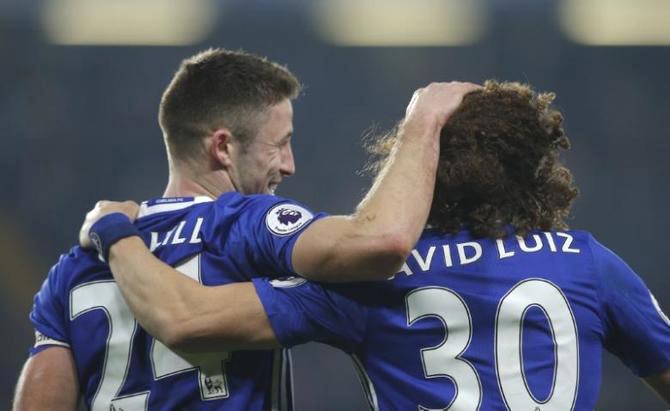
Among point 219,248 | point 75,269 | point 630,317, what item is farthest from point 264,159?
point 630,317

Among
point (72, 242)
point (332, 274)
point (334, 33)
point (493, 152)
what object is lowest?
point (72, 242)

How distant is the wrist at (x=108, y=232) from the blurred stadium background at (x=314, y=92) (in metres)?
5.03

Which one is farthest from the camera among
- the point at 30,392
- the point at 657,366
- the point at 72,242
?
the point at 72,242

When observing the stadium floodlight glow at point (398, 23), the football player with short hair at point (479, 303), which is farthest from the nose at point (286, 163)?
the stadium floodlight glow at point (398, 23)

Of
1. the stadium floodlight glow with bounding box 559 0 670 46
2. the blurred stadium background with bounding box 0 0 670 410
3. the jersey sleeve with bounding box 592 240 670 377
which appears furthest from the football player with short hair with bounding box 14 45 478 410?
the stadium floodlight glow with bounding box 559 0 670 46

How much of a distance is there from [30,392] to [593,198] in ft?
18.8

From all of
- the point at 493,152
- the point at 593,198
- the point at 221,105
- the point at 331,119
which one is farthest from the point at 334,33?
the point at 493,152

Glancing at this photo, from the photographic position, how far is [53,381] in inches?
85.3

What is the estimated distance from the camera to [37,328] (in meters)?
2.21

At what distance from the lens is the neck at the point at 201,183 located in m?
2.33

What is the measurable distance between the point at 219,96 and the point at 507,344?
995mm

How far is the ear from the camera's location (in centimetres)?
237

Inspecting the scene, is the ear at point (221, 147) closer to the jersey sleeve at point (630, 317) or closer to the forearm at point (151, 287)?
the forearm at point (151, 287)

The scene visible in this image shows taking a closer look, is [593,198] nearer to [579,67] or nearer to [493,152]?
[579,67]
